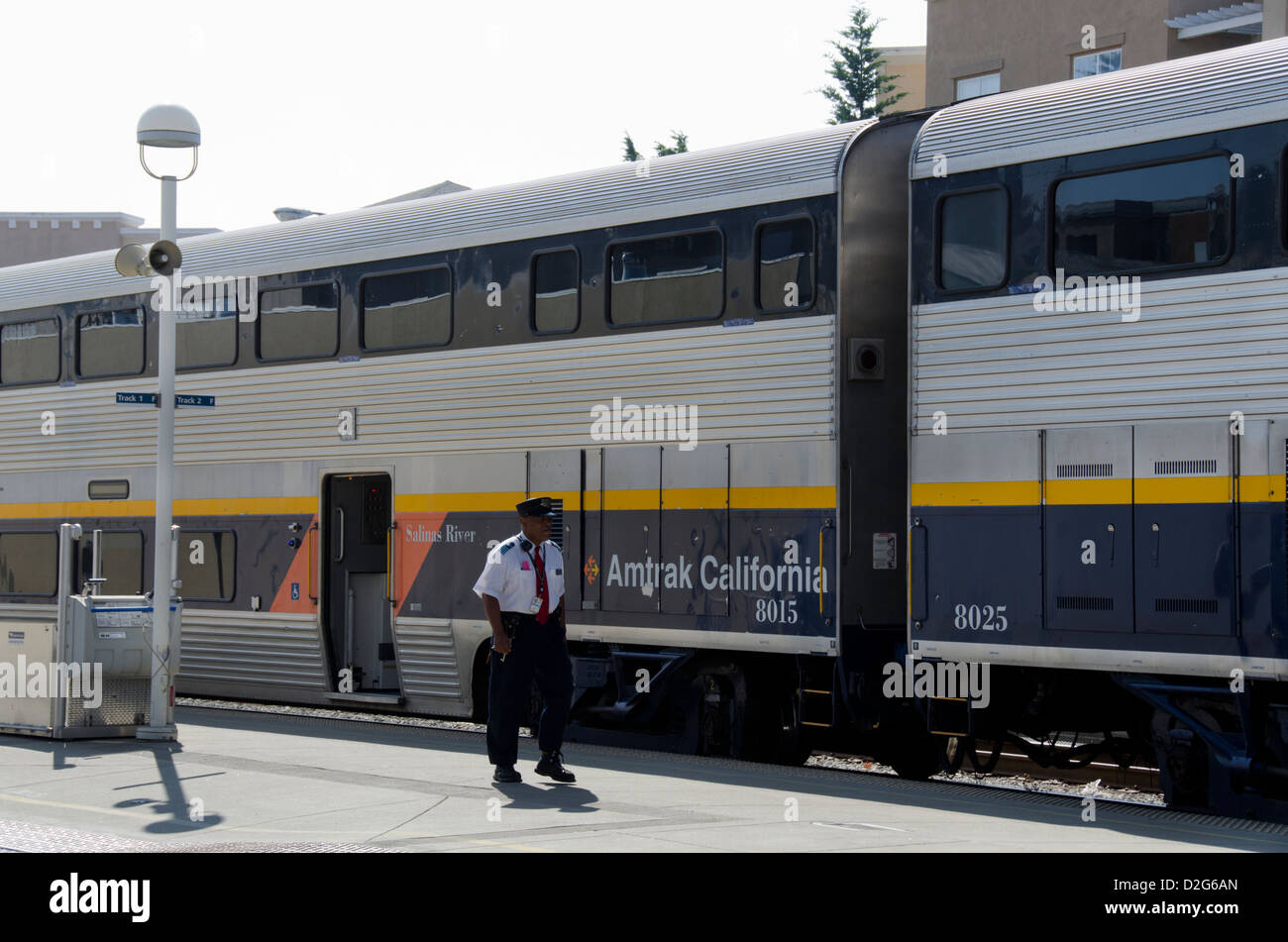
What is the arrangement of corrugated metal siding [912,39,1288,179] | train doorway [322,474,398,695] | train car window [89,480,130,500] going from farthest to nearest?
train car window [89,480,130,500] → train doorway [322,474,398,695] → corrugated metal siding [912,39,1288,179]

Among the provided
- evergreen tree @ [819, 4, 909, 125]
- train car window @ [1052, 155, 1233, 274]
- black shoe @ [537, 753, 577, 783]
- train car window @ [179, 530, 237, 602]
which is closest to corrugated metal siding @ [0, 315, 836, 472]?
train car window @ [179, 530, 237, 602]

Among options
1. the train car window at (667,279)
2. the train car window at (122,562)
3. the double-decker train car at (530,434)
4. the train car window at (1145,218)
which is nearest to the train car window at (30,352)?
the double-decker train car at (530,434)

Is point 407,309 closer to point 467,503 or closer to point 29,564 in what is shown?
point 467,503

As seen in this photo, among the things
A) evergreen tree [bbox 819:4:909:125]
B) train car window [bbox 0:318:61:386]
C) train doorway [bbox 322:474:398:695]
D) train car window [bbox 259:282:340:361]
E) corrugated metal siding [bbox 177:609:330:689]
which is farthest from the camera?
evergreen tree [bbox 819:4:909:125]

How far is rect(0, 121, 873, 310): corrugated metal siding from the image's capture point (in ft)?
37.5

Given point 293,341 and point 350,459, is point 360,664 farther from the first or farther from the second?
point 293,341

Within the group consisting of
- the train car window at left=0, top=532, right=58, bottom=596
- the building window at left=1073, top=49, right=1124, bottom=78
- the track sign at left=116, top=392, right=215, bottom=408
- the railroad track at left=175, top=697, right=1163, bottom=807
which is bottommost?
the railroad track at left=175, top=697, right=1163, bottom=807

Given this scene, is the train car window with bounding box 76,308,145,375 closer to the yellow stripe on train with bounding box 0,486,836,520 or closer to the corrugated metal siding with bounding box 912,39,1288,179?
the yellow stripe on train with bounding box 0,486,836,520

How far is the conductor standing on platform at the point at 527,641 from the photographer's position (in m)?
9.69

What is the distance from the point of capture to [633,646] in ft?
40.7

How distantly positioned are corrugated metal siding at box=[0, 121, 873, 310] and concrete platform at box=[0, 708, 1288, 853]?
4184 mm

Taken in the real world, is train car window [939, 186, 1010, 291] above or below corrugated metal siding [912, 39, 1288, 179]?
below

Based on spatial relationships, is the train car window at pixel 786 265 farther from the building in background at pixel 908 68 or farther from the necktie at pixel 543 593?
the building in background at pixel 908 68

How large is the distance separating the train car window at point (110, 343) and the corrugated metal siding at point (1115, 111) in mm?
8839
